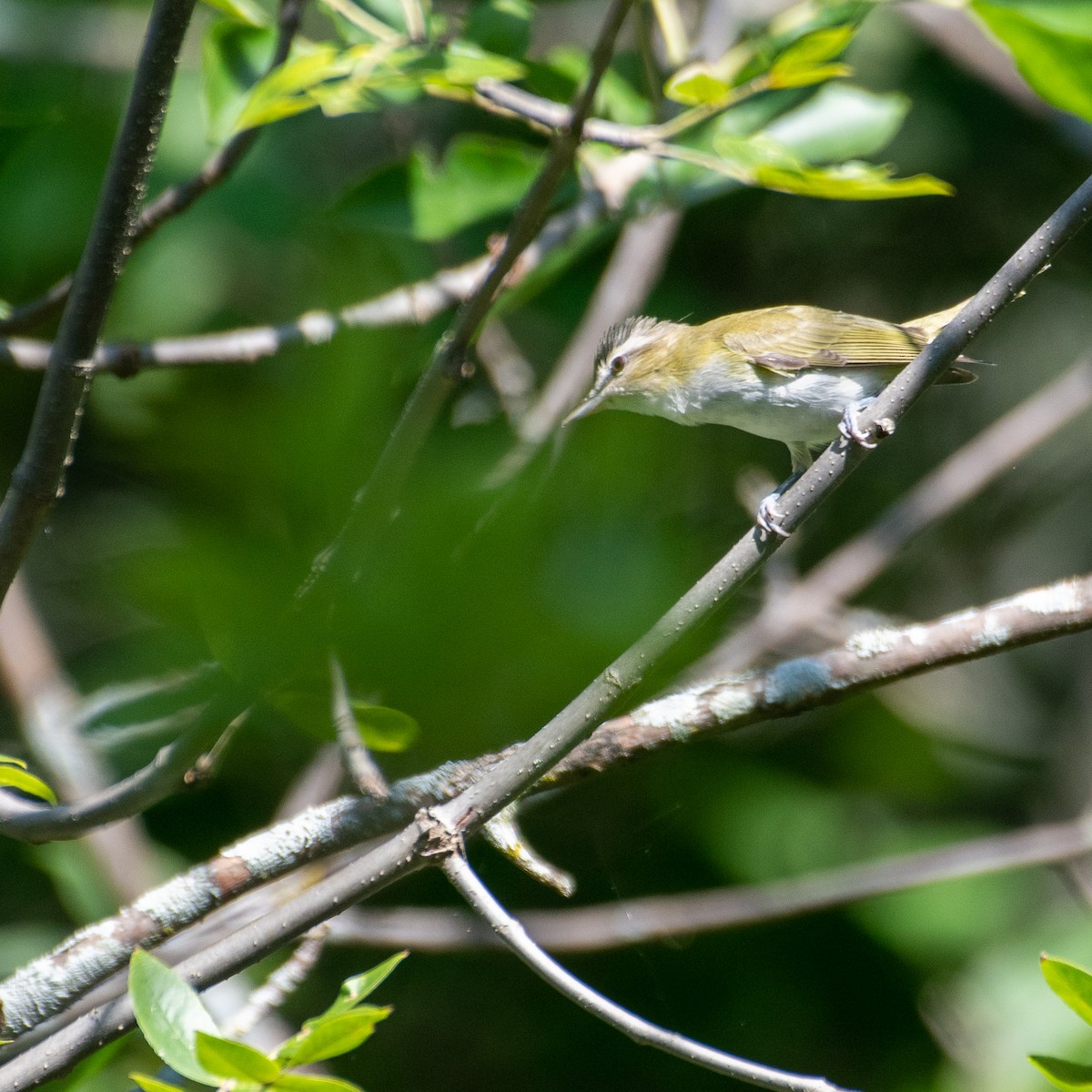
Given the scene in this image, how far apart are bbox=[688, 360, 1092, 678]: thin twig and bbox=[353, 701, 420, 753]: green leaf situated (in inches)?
70.0

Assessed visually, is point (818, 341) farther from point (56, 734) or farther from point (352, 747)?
point (56, 734)

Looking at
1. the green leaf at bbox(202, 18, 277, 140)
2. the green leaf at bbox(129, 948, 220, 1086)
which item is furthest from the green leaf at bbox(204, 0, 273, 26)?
the green leaf at bbox(129, 948, 220, 1086)

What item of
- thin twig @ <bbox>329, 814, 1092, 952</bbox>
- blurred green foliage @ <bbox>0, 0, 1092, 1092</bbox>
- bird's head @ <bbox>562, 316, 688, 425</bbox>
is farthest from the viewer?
bird's head @ <bbox>562, 316, 688, 425</bbox>

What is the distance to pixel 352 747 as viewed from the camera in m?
1.58

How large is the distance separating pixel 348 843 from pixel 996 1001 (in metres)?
1.92

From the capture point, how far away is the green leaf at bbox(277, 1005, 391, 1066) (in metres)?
0.99

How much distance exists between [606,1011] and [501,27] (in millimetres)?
1854

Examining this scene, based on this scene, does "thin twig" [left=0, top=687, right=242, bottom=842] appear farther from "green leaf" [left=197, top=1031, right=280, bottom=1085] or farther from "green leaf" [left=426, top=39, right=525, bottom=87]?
"green leaf" [left=426, top=39, right=525, bottom=87]

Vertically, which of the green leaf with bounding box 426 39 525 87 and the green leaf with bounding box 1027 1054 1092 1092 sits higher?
the green leaf with bounding box 426 39 525 87

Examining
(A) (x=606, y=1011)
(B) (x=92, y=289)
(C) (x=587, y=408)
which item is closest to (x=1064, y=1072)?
(A) (x=606, y=1011)

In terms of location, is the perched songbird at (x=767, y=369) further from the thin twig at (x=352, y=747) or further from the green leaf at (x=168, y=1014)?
the green leaf at (x=168, y=1014)

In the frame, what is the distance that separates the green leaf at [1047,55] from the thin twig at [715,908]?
163cm

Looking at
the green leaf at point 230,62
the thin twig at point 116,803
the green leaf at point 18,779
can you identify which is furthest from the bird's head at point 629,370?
the green leaf at point 18,779

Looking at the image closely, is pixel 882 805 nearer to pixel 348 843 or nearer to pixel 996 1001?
pixel 996 1001
